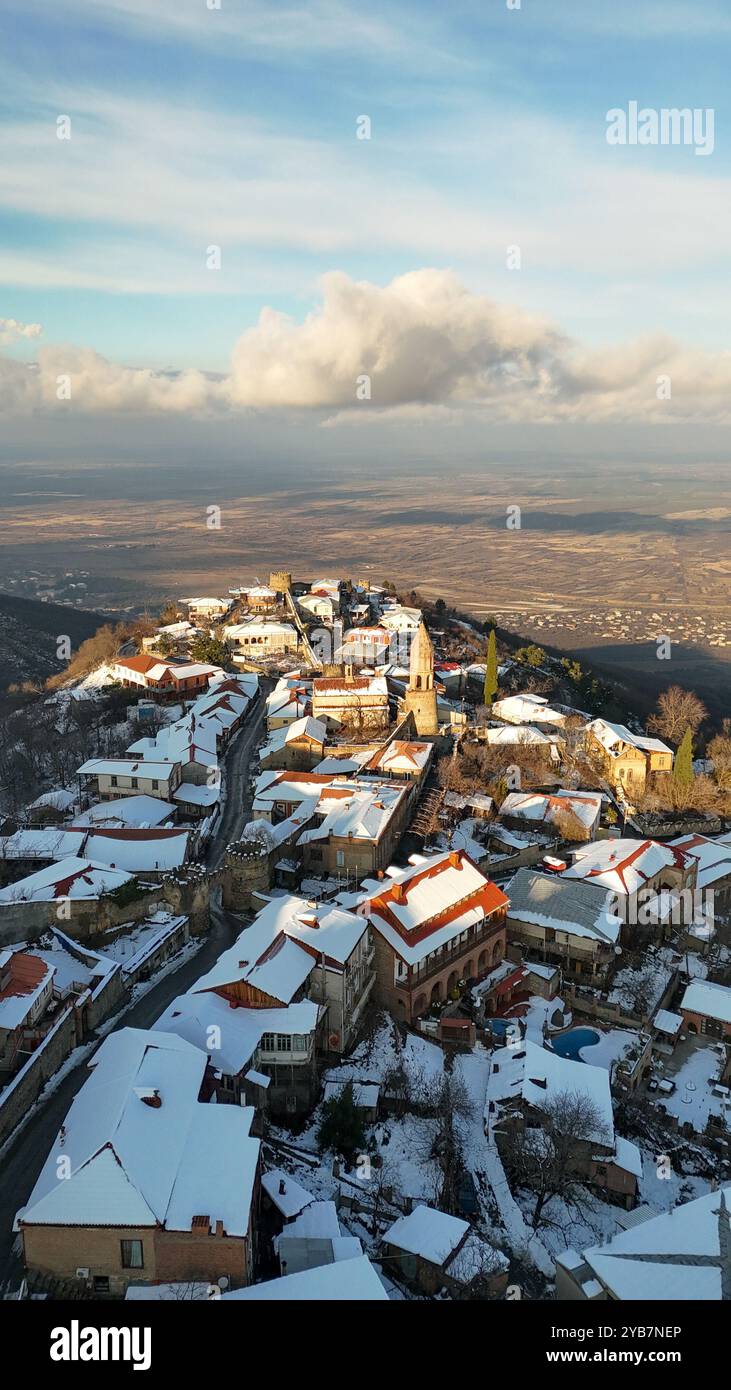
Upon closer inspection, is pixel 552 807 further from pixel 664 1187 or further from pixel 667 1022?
pixel 664 1187

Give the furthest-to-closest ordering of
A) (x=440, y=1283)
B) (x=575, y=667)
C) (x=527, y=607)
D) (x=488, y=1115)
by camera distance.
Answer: (x=527, y=607), (x=575, y=667), (x=488, y=1115), (x=440, y=1283)

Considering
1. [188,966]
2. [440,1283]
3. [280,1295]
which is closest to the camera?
[280,1295]

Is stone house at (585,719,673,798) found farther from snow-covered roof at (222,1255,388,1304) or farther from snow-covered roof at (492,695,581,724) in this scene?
snow-covered roof at (222,1255,388,1304)

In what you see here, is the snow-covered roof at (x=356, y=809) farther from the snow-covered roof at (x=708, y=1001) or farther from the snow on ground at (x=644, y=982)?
the snow-covered roof at (x=708, y=1001)

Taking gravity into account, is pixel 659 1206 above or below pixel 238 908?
below

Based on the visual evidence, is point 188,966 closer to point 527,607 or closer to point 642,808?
point 642,808

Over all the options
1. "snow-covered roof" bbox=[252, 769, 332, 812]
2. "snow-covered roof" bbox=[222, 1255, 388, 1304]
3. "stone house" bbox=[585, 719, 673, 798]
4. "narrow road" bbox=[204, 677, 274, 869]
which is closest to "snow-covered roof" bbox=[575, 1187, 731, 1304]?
"snow-covered roof" bbox=[222, 1255, 388, 1304]

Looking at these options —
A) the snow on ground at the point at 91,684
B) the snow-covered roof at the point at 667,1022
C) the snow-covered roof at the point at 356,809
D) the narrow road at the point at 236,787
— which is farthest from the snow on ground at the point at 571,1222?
the snow on ground at the point at 91,684

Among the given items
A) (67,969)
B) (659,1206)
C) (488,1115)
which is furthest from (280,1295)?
(67,969)

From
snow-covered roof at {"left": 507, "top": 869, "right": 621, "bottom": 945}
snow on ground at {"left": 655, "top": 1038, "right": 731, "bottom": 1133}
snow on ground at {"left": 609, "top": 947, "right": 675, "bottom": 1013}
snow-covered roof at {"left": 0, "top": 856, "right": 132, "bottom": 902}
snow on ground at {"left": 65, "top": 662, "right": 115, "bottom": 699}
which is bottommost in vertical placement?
snow on ground at {"left": 655, "top": 1038, "right": 731, "bottom": 1133}
